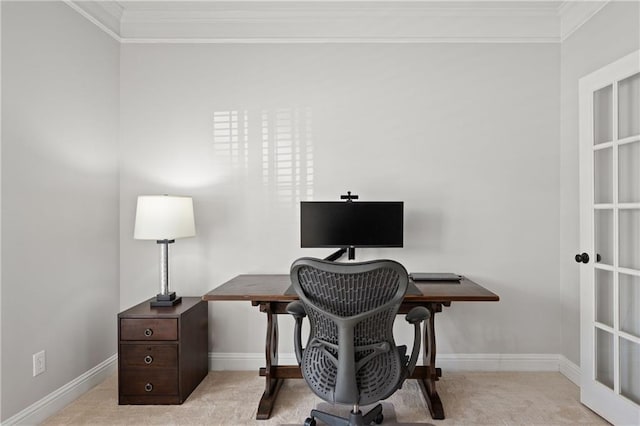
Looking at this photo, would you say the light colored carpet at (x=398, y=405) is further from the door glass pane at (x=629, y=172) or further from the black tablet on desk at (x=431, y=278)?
the door glass pane at (x=629, y=172)

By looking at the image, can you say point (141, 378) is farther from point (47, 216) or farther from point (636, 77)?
point (636, 77)

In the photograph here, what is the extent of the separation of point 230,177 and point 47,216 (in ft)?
4.04

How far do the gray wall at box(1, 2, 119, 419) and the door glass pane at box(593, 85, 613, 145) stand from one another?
10.8 ft

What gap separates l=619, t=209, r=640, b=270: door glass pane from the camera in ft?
7.47

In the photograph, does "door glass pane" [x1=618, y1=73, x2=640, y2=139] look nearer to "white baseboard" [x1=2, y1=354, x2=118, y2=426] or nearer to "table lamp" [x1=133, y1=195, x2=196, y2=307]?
"table lamp" [x1=133, y1=195, x2=196, y2=307]

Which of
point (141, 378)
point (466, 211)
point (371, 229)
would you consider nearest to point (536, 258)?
point (466, 211)

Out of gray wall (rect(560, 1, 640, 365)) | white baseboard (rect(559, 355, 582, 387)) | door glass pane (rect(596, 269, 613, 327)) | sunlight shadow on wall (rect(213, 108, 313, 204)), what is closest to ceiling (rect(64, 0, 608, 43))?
gray wall (rect(560, 1, 640, 365))

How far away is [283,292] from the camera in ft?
8.33

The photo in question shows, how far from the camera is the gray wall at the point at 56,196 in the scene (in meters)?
2.26

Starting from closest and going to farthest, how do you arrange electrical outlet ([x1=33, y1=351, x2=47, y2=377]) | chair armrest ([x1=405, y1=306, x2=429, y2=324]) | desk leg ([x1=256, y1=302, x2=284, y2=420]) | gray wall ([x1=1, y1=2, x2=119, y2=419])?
1. chair armrest ([x1=405, y1=306, x2=429, y2=324])
2. gray wall ([x1=1, y1=2, x2=119, y2=419])
3. electrical outlet ([x1=33, y1=351, x2=47, y2=377])
4. desk leg ([x1=256, y1=302, x2=284, y2=420])

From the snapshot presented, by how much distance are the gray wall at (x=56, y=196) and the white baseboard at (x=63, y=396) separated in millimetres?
43

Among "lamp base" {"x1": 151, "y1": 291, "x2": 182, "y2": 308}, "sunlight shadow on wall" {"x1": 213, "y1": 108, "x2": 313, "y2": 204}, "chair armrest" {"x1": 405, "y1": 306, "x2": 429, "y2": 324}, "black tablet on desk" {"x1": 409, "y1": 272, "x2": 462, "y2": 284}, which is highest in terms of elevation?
"sunlight shadow on wall" {"x1": 213, "y1": 108, "x2": 313, "y2": 204}

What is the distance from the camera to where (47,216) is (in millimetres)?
2498

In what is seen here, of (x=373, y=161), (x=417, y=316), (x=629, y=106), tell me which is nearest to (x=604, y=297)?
(x=629, y=106)
